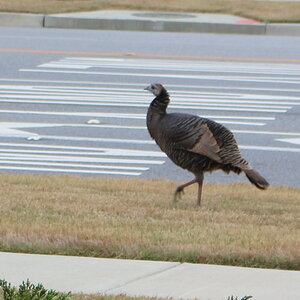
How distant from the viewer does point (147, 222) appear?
7.29 m

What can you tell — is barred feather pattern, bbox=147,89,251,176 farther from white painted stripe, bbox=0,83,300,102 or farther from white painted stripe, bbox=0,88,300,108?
white painted stripe, bbox=0,83,300,102

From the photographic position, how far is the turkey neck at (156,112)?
8336 mm

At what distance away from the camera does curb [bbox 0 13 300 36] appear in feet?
75.3

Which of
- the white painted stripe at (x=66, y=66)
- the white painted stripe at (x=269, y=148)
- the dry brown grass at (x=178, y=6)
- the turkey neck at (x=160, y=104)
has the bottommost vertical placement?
the white painted stripe at (x=66, y=66)

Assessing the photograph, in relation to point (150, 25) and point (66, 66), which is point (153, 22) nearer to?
point (150, 25)

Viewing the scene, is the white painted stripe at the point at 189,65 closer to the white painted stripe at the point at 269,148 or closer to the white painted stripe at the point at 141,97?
the white painted stripe at the point at 141,97

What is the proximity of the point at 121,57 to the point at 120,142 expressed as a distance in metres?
7.42

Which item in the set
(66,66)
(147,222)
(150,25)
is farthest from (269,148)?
(150,25)

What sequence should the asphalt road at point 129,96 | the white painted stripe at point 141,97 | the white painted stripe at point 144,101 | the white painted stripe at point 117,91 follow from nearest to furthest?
the asphalt road at point 129,96 < the white painted stripe at point 144,101 < the white painted stripe at point 141,97 < the white painted stripe at point 117,91

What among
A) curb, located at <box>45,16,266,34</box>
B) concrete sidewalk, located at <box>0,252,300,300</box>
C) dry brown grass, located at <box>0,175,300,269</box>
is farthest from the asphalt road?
concrete sidewalk, located at <box>0,252,300,300</box>

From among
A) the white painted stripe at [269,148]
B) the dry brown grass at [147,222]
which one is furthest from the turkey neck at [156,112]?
the white painted stripe at [269,148]

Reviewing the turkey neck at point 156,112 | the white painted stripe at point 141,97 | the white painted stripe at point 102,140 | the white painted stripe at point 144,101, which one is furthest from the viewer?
the white painted stripe at point 141,97

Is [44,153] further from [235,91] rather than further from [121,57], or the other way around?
[121,57]

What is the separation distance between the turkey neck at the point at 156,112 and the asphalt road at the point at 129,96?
216 centimetres
